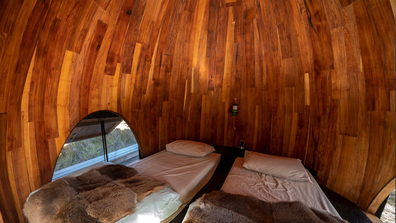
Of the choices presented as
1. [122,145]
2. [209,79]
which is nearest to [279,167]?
[209,79]

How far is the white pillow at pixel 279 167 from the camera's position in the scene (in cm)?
182

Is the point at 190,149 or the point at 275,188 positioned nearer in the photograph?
the point at 275,188

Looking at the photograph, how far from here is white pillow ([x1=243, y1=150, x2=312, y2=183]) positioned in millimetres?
1815

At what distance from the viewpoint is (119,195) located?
1.31 metres

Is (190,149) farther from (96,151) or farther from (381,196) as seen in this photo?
(381,196)

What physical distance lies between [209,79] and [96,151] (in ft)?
7.52

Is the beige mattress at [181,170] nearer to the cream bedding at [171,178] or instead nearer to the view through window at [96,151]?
the cream bedding at [171,178]

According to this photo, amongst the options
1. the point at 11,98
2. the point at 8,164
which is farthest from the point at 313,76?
the point at 8,164

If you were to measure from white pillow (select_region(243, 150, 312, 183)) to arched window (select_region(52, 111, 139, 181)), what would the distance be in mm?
2044

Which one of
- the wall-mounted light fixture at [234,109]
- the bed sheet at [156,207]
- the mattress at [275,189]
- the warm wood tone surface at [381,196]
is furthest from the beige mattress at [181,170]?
the warm wood tone surface at [381,196]

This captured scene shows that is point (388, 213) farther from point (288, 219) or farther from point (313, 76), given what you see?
point (313, 76)

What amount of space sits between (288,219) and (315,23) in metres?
2.19

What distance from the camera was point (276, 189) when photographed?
1640 mm

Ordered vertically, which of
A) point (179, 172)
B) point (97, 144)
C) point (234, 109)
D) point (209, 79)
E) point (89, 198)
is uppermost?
point (209, 79)
